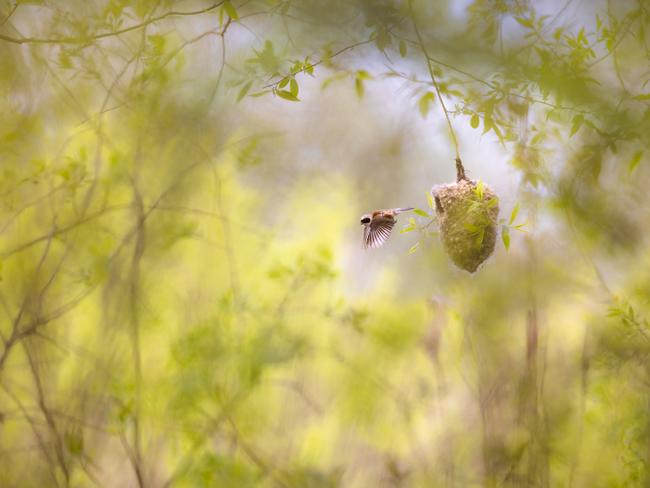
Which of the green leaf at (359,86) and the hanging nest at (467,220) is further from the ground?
the green leaf at (359,86)

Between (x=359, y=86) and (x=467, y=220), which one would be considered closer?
(x=467, y=220)

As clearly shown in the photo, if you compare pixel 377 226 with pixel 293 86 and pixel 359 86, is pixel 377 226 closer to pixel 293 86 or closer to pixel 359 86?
pixel 293 86

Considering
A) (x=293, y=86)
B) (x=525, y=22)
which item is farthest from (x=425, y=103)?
(x=293, y=86)

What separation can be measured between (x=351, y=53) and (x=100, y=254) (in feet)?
2.23

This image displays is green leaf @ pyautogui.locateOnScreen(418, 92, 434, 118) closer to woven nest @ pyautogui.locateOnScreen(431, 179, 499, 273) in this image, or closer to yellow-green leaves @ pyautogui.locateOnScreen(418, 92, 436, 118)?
yellow-green leaves @ pyautogui.locateOnScreen(418, 92, 436, 118)

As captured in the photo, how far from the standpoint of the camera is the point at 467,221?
0.97 meters

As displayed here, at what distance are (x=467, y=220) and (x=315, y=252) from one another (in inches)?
19.0

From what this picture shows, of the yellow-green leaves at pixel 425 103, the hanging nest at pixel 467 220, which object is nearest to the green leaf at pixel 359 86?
the yellow-green leaves at pixel 425 103

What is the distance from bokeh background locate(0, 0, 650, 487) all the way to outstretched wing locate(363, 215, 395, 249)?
0.52 feet

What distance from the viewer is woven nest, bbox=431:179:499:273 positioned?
3.16 ft

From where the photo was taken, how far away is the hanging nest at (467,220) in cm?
96

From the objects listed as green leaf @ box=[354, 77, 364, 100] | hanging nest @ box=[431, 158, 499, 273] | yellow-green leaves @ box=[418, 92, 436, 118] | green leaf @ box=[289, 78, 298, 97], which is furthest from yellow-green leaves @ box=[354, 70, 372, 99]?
hanging nest @ box=[431, 158, 499, 273]

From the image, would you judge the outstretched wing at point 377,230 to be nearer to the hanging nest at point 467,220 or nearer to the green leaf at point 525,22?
the hanging nest at point 467,220

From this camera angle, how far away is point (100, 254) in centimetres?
124
